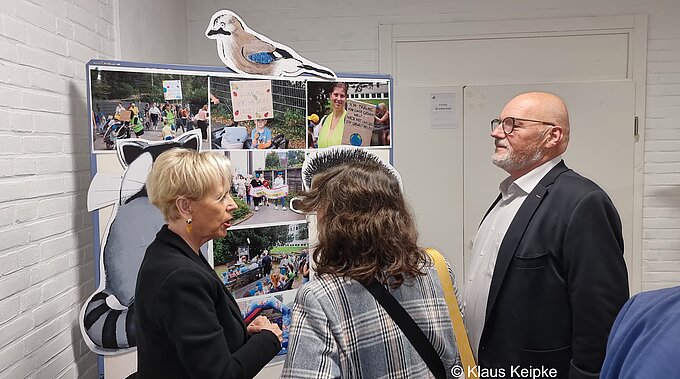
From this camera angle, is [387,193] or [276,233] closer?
[387,193]

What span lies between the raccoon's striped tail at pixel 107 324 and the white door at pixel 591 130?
7.31 ft

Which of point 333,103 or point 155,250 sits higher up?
point 333,103

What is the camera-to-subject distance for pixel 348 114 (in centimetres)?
233

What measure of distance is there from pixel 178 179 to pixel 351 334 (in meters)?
0.57

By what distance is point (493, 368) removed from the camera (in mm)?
1802

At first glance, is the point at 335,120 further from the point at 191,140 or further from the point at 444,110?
the point at 444,110

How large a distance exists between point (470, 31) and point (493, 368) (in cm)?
221

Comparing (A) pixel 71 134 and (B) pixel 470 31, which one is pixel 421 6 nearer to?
(B) pixel 470 31

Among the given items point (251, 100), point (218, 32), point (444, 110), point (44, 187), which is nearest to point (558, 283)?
point (251, 100)

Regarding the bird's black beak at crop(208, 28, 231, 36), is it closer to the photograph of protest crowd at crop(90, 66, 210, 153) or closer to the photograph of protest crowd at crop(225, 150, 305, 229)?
the photograph of protest crowd at crop(90, 66, 210, 153)

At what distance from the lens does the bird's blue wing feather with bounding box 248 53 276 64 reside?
7.16 feet

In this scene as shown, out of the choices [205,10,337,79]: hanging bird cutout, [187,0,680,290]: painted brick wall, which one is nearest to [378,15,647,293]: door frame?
[187,0,680,290]: painted brick wall

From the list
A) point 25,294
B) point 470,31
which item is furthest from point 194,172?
point 470,31

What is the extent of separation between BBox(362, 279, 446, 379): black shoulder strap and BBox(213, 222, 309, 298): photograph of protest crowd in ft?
3.28
